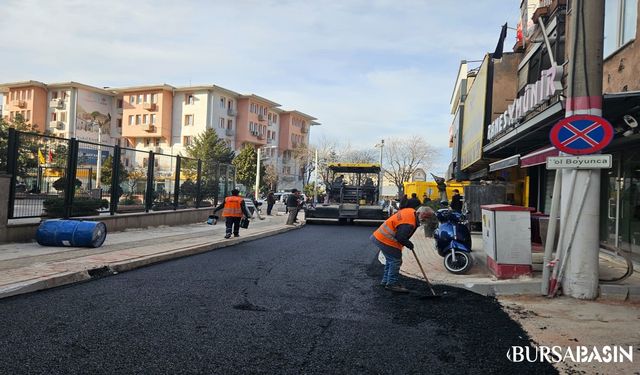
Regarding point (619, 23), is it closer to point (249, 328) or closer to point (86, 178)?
point (249, 328)

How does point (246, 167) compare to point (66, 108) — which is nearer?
point (246, 167)

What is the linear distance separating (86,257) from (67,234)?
1646mm

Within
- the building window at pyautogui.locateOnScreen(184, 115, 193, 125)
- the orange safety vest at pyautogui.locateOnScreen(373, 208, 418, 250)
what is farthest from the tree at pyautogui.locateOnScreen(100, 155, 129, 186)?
the building window at pyautogui.locateOnScreen(184, 115, 193, 125)

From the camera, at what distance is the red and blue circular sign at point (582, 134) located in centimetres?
639

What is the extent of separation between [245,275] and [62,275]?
105 inches

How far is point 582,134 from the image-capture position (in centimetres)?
648

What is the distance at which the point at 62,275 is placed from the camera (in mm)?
7012

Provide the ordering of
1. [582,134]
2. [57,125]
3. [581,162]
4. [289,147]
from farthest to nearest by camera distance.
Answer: [289,147] < [57,125] < [581,162] < [582,134]

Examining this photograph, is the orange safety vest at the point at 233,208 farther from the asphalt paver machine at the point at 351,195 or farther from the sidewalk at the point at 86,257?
the asphalt paver machine at the point at 351,195

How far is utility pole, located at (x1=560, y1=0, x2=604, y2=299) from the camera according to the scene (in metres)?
6.64

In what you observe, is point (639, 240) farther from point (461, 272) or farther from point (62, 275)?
point (62, 275)

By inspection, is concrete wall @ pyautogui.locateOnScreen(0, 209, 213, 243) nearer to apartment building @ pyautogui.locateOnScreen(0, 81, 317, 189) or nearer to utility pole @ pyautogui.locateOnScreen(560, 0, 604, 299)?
utility pole @ pyautogui.locateOnScreen(560, 0, 604, 299)

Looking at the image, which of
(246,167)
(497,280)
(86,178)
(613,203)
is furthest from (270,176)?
(497,280)

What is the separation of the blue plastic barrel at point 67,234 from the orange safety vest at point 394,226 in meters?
6.19
